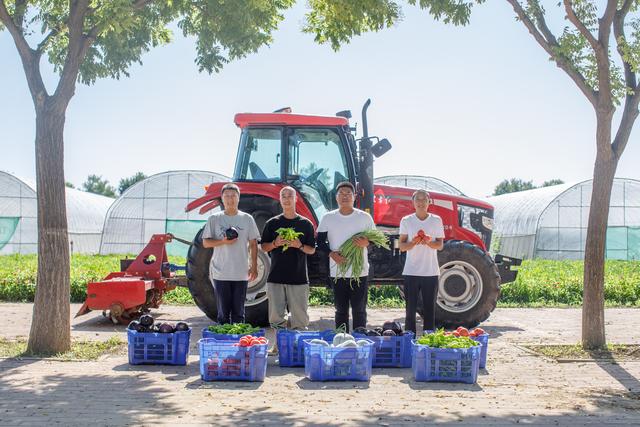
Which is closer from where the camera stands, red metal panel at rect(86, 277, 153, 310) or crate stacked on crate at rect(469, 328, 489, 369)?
crate stacked on crate at rect(469, 328, 489, 369)

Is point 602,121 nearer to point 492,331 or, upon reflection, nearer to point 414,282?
point 414,282

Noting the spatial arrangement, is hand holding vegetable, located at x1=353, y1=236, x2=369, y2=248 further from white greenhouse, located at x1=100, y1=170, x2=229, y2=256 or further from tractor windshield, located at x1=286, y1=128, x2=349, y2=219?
white greenhouse, located at x1=100, y1=170, x2=229, y2=256

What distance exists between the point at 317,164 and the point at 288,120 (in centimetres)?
71

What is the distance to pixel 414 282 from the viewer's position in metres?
8.60

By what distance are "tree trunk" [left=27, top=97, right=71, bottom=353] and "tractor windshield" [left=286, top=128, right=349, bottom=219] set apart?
10.8ft

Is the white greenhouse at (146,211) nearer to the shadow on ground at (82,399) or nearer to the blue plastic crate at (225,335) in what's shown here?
the blue plastic crate at (225,335)

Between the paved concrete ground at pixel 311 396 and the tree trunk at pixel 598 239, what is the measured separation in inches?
31.2

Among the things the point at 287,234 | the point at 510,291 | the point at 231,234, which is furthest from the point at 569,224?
the point at 231,234

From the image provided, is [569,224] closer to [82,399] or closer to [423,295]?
[423,295]

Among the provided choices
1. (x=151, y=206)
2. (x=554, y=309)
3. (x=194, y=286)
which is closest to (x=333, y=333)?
(x=194, y=286)

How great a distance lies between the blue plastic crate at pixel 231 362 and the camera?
23.4 feet

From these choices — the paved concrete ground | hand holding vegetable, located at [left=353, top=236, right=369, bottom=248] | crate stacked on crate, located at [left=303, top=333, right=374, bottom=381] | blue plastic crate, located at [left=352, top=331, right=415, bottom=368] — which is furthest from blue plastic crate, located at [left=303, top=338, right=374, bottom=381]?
hand holding vegetable, located at [left=353, top=236, right=369, bottom=248]

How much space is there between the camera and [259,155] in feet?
35.8

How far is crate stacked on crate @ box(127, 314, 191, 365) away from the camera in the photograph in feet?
25.8
